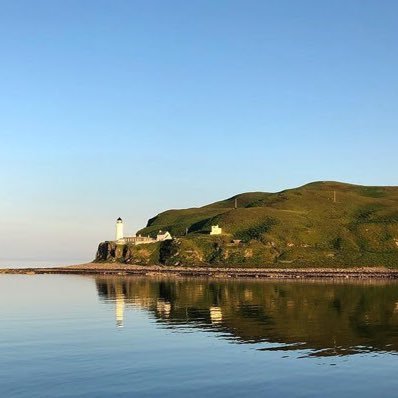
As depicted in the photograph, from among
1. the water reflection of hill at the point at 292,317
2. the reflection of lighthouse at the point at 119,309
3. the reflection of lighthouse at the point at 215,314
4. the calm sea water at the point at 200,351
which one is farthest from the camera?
the reflection of lighthouse at the point at 215,314

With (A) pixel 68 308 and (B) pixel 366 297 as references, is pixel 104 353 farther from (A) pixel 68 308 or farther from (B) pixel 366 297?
(B) pixel 366 297

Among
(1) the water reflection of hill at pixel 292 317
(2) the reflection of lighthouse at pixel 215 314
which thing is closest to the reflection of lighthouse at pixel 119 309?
(1) the water reflection of hill at pixel 292 317

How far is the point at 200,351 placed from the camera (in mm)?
47344

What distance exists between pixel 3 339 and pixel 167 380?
80.5 ft

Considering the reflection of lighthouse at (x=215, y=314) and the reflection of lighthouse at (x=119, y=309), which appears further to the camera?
the reflection of lighthouse at (x=215, y=314)

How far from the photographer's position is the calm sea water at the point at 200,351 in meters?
35.2

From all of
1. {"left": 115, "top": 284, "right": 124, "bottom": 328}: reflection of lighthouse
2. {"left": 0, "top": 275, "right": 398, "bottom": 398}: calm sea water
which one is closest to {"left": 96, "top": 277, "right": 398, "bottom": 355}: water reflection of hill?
{"left": 115, "top": 284, "right": 124, "bottom": 328}: reflection of lighthouse

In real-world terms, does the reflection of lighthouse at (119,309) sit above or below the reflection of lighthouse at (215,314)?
above

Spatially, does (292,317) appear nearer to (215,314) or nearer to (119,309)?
(215,314)

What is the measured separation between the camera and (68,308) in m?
84.9

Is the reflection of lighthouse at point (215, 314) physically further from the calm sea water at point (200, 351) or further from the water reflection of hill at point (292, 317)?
the calm sea water at point (200, 351)

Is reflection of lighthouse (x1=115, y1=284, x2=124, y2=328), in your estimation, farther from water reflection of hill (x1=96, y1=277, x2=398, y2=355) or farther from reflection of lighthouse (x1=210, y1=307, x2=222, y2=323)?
reflection of lighthouse (x1=210, y1=307, x2=222, y2=323)

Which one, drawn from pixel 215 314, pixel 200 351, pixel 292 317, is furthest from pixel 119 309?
pixel 200 351

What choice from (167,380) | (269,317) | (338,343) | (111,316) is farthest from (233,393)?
(111,316)
